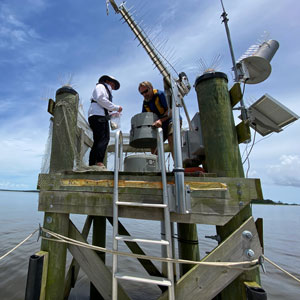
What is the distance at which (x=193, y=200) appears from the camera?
89.7 inches

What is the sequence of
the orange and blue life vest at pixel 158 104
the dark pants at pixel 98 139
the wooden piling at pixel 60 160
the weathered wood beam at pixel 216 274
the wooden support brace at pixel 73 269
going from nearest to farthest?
the weathered wood beam at pixel 216 274 < the wooden piling at pixel 60 160 < the dark pants at pixel 98 139 < the orange and blue life vest at pixel 158 104 < the wooden support brace at pixel 73 269

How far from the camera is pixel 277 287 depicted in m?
6.25

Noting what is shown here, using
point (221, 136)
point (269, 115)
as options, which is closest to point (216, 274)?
point (221, 136)

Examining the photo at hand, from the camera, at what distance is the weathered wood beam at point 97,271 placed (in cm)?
231

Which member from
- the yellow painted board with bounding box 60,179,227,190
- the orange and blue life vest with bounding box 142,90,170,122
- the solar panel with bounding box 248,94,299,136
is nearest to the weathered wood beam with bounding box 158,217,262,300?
the yellow painted board with bounding box 60,179,227,190

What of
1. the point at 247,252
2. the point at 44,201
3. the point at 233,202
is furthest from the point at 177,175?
the point at 44,201

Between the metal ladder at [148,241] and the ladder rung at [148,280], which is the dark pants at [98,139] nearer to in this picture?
the metal ladder at [148,241]

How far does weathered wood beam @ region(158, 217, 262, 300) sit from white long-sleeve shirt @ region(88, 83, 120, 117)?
284 cm

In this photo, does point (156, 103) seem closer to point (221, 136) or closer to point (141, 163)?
point (141, 163)

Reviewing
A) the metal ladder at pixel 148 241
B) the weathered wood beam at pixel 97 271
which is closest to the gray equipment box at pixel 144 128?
the metal ladder at pixel 148 241

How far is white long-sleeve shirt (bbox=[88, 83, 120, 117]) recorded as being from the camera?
3.56m

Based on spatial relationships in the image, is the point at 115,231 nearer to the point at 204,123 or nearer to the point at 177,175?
the point at 177,175

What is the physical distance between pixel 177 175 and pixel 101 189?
3.43 ft

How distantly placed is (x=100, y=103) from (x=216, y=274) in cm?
316
